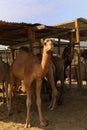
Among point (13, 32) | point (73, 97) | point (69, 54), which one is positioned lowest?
point (73, 97)

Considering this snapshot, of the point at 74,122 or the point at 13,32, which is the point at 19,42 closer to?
the point at 13,32

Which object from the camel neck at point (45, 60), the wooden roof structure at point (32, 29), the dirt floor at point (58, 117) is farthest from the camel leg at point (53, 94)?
the camel neck at point (45, 60)

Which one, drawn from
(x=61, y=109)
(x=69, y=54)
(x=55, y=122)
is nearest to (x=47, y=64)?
(x=55, y=122)

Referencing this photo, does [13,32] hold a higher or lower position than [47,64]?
higher

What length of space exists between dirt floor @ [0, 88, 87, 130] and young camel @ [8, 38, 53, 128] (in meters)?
0.32

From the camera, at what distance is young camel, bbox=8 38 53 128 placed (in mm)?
8023

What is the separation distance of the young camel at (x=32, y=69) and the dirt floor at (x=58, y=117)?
1.05ft

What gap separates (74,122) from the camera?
27.9 feet

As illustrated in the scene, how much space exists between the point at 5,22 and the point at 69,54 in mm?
4338

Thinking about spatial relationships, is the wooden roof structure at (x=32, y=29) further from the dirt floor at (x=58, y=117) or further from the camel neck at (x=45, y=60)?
the dirt floor at (x=58, y=117)

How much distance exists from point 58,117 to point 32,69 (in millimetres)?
1669

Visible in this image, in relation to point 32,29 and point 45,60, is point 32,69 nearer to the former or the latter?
point 45,60

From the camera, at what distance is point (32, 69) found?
852cm

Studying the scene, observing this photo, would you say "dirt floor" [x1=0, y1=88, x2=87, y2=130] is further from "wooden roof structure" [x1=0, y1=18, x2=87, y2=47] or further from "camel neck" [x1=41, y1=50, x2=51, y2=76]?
"wooden roof structure" [x1=0, y1=18, x2=87, y2=47]
